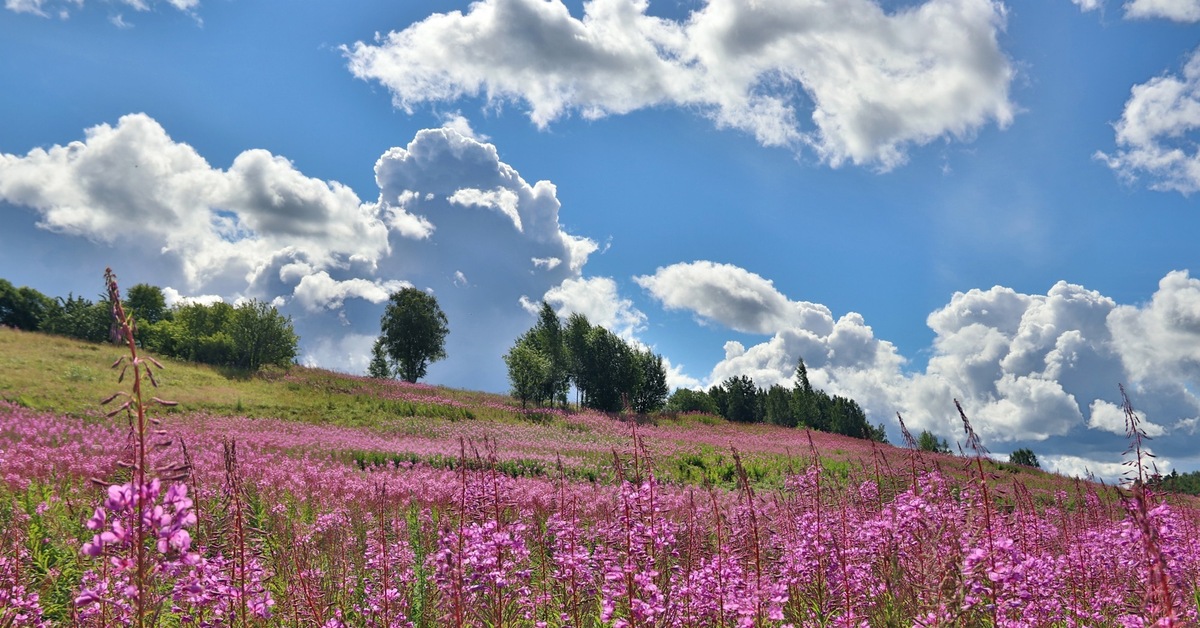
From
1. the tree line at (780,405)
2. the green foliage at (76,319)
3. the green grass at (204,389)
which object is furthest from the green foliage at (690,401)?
the green foliage at (76,319)

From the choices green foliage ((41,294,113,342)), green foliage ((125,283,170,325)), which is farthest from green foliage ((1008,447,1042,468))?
green foliage ((125,283,170,325))

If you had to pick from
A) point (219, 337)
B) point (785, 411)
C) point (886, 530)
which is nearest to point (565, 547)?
point (886, 530)

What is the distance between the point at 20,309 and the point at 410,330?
3857 centimetres

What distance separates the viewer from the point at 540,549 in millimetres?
4699

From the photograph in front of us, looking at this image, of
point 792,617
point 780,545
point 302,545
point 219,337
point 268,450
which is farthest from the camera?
point 219,337

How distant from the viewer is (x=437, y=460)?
1669 cm

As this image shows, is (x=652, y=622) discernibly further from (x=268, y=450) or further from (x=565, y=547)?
(x=268, y=450)

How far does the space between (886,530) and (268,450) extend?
1479 centimetres

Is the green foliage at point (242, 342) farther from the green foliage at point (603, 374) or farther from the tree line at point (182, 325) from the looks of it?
the green foliage at point (603, 374)

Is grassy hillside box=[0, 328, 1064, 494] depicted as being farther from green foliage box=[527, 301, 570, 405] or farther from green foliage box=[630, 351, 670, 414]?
green foliage box=[630, 351, 670, 414]

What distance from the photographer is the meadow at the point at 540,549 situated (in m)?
2.39

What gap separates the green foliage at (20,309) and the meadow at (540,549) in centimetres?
6437

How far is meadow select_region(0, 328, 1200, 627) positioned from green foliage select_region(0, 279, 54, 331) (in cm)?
6437

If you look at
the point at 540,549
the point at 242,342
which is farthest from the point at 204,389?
the point at 540,549
